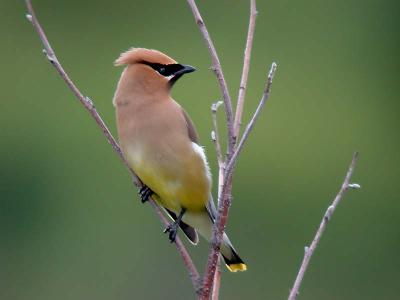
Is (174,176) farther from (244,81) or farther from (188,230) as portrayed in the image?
(244,81)

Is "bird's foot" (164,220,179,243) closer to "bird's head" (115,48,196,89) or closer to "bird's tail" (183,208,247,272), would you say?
"bird's tail" (183,208,247,272)

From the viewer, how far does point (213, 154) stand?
1294 centimetres

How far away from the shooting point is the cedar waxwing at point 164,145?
5.11 meters

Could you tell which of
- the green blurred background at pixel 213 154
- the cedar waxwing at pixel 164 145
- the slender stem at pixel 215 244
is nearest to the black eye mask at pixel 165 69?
the cedar waxwing at pixel 164 145

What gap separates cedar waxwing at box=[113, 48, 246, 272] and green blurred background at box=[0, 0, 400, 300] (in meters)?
5.74

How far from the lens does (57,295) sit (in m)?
12.6

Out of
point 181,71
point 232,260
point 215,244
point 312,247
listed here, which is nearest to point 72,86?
point 215,244

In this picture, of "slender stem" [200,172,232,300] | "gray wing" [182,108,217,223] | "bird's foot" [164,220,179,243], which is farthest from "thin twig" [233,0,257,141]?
"gray wing" [182,108,217,223]

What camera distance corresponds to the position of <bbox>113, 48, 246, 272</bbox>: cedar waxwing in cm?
511

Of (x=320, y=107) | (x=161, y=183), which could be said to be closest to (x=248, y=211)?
(x=320, y=107)

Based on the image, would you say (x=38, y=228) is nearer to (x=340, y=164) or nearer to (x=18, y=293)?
(x=18, y=293)

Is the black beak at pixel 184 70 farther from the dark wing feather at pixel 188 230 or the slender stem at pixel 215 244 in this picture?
the slender stem at pixel 215 244

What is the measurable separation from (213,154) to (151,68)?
25.0 feet

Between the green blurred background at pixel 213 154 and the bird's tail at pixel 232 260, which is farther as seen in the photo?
the green blurred background at pixel 213 154
